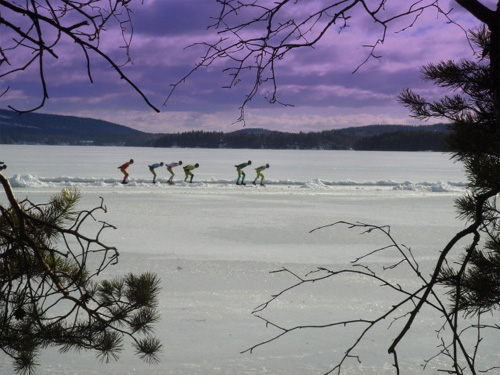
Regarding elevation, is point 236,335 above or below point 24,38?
below

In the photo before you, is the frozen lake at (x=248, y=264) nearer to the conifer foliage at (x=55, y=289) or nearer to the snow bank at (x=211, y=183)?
the conifer foliage at (x=55, y=289)

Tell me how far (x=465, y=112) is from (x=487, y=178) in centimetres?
65

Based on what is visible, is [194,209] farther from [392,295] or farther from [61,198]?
[61,198]

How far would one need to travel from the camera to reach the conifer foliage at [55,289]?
1764 mm

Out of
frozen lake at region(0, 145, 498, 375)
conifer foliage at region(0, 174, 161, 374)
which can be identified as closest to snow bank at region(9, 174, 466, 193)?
frozen lake at region(0, 145, 498, 375)

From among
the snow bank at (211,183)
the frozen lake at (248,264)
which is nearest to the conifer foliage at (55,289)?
the frozen lake at (248,264)

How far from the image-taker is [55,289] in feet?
10.9

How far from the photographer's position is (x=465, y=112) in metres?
4.09

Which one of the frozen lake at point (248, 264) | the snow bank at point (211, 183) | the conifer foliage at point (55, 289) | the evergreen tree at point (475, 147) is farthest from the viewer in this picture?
the snow bank at point (211, 183)

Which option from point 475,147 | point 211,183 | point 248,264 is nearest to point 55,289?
point 475,147

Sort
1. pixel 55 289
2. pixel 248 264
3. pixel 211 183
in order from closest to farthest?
pixel 55 289
pixel 248 264
pixel 211 183

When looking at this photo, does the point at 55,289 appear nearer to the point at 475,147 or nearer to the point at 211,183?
the point at 475,147

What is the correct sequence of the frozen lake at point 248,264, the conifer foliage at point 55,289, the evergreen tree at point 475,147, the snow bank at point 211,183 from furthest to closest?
the snow bank at point 211,183
the frozen lake at point 248,264
the evergreen tree at point 475,147
the conifer foliage at point 55,289

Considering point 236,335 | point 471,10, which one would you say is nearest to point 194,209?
point 236,335
